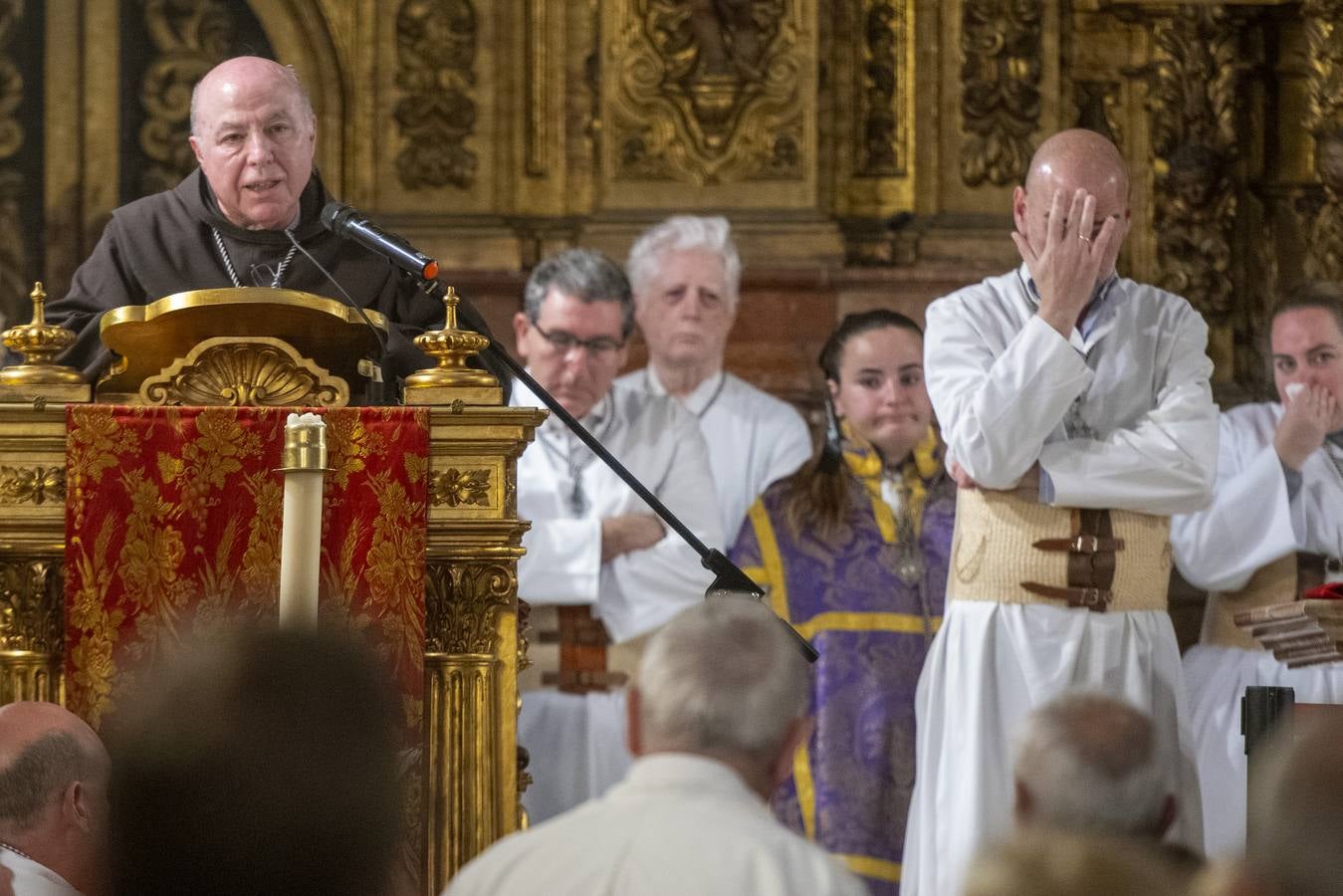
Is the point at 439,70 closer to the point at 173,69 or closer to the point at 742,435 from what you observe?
the point at 173,69

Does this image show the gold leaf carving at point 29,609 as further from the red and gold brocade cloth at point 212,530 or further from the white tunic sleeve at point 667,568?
the white tunic sleeve at point 667,568

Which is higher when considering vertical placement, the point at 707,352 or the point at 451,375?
the point at 707,352

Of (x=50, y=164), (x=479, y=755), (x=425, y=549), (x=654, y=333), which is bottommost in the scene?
(x=479, y=755)

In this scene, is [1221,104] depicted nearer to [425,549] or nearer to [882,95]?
[882,95]

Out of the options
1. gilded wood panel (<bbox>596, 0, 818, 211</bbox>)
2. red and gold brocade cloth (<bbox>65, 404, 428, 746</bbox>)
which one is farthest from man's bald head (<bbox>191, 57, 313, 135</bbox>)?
gilded wood panel (<bbox>596, 0, 818, 211</bbox>)

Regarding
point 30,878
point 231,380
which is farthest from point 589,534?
point 30,878

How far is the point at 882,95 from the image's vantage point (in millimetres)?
8258

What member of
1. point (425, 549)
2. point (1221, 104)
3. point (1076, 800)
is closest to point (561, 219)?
point (1221, 104)

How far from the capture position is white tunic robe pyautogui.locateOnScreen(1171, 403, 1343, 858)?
6.32 metres

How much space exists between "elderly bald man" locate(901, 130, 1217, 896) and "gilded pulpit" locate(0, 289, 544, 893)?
4.90 ft

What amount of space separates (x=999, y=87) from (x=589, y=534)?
2.82 m

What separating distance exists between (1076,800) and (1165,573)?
2775 millimetres

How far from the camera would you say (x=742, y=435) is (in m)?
7.23

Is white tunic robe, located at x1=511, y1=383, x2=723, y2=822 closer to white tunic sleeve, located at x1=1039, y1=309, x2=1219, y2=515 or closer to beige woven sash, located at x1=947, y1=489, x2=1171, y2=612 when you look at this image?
beige woven sash, located at x1=947, y1=489, x2=1171, y2=612
